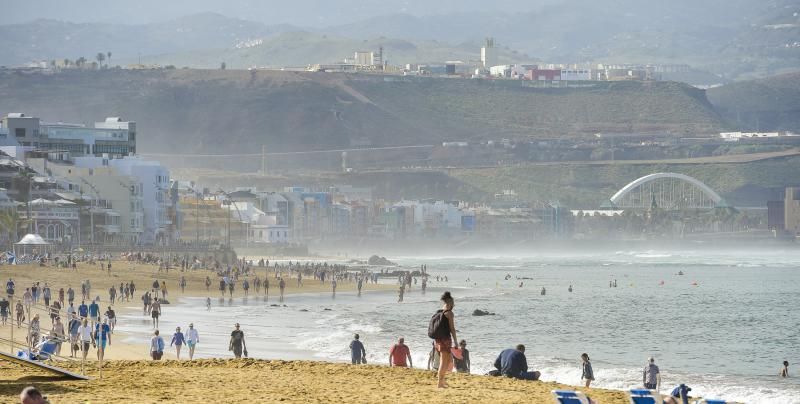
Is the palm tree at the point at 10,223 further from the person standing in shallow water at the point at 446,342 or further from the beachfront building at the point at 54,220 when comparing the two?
the person standing in shallow water at the point at 446,342

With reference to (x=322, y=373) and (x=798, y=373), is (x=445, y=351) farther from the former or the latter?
(x=798, y=373)

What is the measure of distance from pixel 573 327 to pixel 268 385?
1424 inches

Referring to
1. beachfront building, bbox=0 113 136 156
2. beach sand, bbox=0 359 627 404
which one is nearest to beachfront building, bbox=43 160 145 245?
beachfront building, bbox=0 113 136 156

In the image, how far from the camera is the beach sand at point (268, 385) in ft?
71.7

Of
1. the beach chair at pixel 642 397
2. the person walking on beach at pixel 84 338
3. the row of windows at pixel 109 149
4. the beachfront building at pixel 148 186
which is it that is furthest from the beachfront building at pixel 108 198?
the beach chair at pixel 642 397

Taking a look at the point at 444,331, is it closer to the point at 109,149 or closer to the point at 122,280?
the point at 122,280

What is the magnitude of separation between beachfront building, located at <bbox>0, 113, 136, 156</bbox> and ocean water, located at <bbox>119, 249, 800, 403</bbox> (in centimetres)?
3148

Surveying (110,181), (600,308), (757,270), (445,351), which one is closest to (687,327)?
(600,308)

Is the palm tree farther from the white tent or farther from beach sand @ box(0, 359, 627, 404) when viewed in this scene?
beach sand @ box(0, 359, 627, 404)

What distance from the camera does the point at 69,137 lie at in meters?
118

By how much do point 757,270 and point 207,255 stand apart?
159 feet

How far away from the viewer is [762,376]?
40469 millimetres

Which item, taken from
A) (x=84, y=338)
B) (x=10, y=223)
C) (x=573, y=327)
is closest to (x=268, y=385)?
(x=84, y=338)

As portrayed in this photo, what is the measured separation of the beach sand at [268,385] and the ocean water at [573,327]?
488 inches
